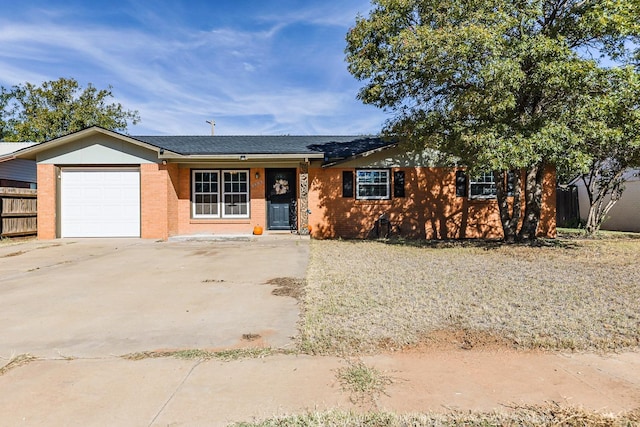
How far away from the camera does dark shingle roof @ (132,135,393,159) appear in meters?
13.7

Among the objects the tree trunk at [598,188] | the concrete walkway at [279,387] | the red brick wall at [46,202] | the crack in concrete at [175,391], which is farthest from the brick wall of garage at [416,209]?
the crack in concrete at [175,391]

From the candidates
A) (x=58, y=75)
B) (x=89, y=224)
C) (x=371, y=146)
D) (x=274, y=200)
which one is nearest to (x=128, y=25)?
(x=89, y=224)

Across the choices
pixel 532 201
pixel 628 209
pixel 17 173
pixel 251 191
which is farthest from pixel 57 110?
pixel 628 209

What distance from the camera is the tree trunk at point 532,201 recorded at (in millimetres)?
11594

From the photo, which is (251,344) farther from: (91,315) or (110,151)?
(110,151)

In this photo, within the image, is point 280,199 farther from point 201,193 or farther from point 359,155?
point 359,155

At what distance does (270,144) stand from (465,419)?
1354cm

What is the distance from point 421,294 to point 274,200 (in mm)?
9606

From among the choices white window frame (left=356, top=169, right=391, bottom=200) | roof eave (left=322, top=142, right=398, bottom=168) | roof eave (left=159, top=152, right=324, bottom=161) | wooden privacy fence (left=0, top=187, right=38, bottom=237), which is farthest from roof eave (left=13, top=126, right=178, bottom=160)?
white window frame (left=356, top=169, right=391, bottom=200)

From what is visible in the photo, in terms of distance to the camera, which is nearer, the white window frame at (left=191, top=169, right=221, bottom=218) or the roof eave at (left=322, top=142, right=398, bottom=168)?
the roof eave at (left=322, top=142, right=398, bottom=168)

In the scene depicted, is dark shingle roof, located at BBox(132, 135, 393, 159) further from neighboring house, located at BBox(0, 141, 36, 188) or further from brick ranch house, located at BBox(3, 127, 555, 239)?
neighboring house, located at BBox(0, 141, 36, 188)

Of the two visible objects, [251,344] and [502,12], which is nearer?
[251,344]

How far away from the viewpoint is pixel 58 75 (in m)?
29.2

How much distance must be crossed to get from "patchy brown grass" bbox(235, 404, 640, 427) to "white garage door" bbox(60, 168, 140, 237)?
12.4 metres
